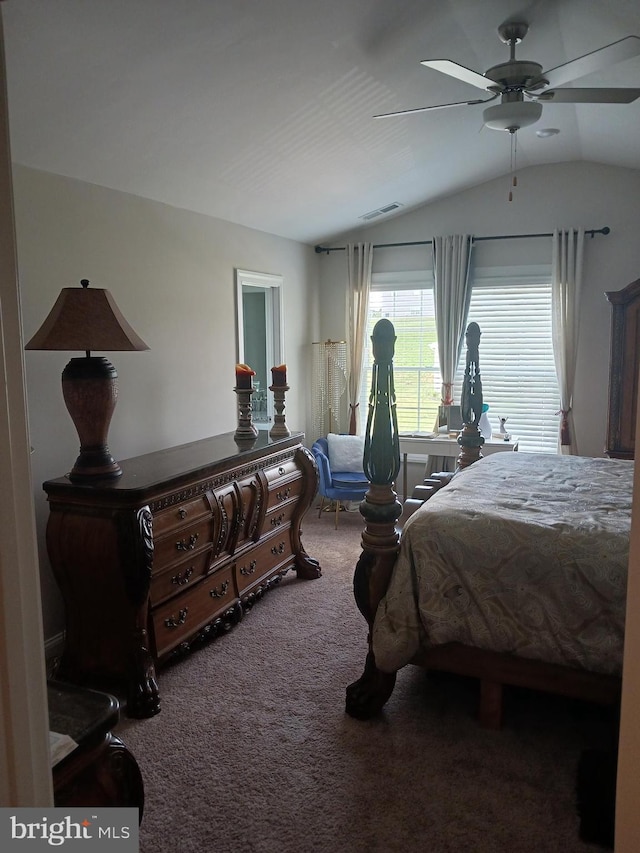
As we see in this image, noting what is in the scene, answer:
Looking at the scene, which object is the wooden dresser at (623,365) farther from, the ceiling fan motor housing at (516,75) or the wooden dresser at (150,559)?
the wooden dresser at (150,559)

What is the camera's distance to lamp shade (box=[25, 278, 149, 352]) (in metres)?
2.57

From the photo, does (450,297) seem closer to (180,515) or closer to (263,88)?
(263,88)

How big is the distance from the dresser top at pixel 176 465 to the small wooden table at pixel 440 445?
1553 millimetres

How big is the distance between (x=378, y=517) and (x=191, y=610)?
116 centimetres

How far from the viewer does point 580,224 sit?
520 cm

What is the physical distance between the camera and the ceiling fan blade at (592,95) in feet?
8.57

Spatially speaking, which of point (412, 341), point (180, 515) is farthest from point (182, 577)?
point (412, 341)

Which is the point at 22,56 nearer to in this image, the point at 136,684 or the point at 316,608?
the point at 136,684

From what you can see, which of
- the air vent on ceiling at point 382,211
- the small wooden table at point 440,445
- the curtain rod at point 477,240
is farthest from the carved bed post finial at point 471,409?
the air vent on ceiling at point 382,211

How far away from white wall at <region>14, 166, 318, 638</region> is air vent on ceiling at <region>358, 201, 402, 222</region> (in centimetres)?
80

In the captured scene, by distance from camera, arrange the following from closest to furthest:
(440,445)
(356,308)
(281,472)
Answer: (281,472) < (440,445) < (356,308)

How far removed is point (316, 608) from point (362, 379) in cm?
288

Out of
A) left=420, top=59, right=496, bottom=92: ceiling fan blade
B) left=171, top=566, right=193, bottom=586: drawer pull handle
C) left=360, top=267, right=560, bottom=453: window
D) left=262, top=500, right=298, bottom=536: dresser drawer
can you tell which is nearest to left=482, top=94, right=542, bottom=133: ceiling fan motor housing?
left=420, top=59, right=496, bottom=92: ceiling fan blade

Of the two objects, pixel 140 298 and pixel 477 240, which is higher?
pixel 477 240
